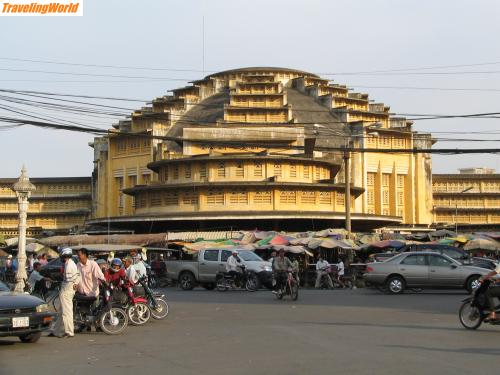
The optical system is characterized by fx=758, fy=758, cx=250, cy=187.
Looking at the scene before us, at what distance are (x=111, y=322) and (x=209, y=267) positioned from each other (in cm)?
1651

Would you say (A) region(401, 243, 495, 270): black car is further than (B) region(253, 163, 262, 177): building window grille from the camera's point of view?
No

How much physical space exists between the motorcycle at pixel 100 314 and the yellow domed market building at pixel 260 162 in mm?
29092

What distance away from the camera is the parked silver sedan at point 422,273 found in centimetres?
2553

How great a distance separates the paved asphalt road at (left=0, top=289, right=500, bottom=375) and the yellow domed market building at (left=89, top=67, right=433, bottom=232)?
26.9 meters

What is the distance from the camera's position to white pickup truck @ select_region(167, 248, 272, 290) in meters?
30.2

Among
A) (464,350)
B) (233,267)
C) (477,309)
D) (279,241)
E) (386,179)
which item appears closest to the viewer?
(464,350)

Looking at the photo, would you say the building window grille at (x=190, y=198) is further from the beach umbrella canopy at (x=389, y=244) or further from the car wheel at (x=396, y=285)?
the car wheel at (x=396, y=285)

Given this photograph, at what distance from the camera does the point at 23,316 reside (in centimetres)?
1262

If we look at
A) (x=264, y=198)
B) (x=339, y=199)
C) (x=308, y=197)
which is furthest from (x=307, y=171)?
(x=264, y=198)

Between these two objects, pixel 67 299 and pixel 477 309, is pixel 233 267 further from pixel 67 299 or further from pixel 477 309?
pixel 477 309

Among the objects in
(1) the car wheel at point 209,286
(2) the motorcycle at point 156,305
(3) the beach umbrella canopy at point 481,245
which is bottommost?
(1) the car wheel at point 209,286

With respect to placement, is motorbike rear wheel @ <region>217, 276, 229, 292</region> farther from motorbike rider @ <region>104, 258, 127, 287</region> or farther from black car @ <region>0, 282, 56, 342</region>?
black car @ <region>0, 282, 56, 342</region>

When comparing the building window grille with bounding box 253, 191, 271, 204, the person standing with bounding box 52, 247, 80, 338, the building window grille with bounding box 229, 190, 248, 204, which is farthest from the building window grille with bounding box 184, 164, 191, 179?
the person standing with bounding box 52, 247, 80, 338

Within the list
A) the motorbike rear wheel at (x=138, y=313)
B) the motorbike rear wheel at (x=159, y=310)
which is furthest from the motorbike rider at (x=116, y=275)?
the motorbike rear wheel at (x=159, y=310)
